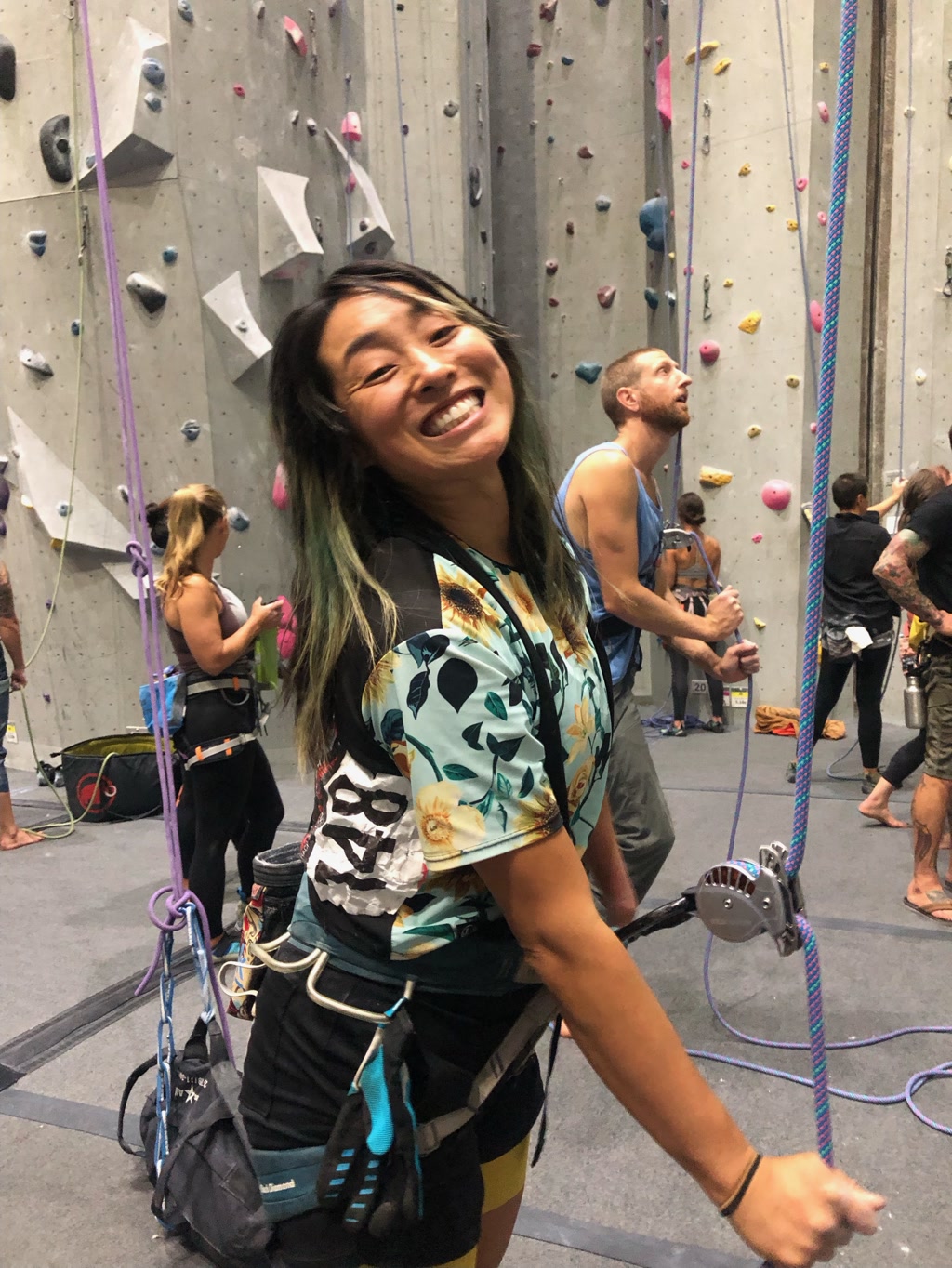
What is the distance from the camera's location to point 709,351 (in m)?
6.21

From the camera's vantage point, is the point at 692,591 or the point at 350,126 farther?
the point at 692,591

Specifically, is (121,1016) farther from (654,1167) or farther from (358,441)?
(358,441)

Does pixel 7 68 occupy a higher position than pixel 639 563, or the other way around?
pixel 7 68

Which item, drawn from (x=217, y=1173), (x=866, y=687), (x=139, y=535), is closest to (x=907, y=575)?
(x=866, y=687)

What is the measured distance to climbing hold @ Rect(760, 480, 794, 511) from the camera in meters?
6.04

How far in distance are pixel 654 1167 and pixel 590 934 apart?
1.44 meters

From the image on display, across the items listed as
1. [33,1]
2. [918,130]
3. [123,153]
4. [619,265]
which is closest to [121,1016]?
[123,153]

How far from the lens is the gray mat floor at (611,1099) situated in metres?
1.71

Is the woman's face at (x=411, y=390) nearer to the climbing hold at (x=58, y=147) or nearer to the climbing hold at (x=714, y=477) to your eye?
the climbing hold at (x=58, y=147)

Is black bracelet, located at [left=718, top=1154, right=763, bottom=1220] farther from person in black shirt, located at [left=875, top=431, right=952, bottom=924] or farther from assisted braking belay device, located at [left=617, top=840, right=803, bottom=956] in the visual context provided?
person in black shirt, located at [left=875, top=431, right=952, bottom=924]

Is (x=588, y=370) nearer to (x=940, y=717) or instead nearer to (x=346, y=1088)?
(x=940, y=717)

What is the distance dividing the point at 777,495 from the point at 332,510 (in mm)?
5638

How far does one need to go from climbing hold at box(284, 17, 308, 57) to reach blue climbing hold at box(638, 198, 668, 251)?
2357 millimetres

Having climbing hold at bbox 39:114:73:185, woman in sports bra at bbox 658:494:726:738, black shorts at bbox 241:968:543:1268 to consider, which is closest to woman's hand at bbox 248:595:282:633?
black shorts at bbox 241:968:543:1268
